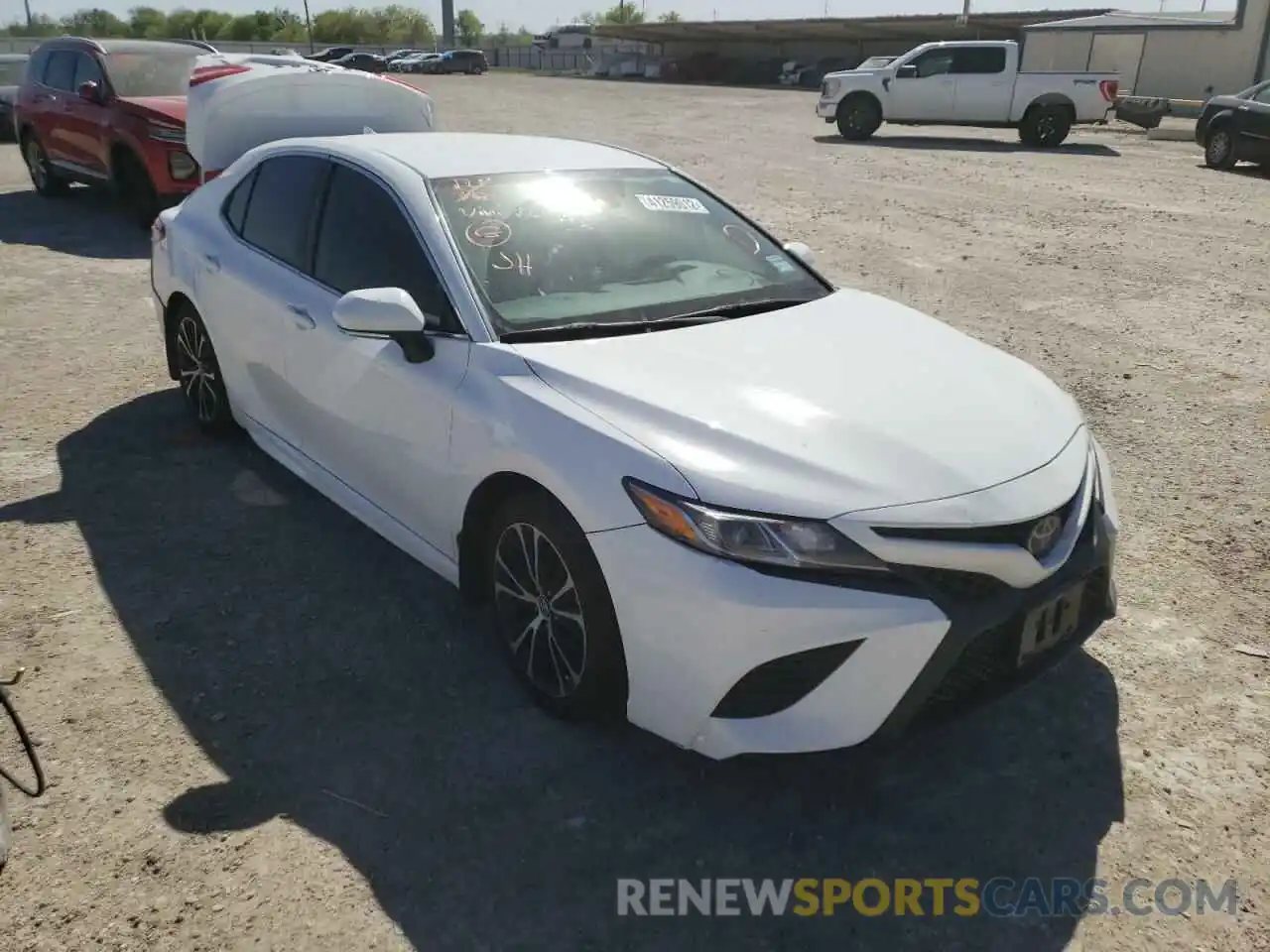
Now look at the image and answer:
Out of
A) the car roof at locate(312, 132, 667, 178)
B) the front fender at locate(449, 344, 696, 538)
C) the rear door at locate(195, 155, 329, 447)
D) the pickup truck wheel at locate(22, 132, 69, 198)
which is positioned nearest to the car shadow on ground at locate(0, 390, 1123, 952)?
the front fender at locate(449, 344, 696, 538)

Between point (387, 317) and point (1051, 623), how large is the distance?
6.87 feet

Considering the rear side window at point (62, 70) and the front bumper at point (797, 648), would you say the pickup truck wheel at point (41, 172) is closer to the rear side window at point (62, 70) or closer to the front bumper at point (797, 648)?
the rear side window at point (62, 70)

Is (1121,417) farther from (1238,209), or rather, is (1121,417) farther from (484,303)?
(1238,209)

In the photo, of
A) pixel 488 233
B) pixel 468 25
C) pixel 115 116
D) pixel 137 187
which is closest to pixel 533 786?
pixel 488 233

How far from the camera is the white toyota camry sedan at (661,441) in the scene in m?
2.48

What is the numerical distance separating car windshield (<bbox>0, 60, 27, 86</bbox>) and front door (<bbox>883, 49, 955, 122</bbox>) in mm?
16286

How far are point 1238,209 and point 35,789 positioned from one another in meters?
13.6

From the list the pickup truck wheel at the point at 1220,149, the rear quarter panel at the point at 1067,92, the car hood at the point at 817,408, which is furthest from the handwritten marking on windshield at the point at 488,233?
the rear quarter panel at the point at 1067,92

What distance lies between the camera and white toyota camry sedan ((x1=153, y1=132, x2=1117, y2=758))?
2.48 meters

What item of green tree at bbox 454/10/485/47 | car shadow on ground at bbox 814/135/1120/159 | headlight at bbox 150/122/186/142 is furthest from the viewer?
green tree at bbox 454/10/485/47

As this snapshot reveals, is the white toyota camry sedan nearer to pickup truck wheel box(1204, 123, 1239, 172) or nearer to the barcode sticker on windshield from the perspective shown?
the barcode sticker on windshield

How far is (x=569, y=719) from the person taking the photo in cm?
305

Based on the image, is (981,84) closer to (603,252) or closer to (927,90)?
(927,90)

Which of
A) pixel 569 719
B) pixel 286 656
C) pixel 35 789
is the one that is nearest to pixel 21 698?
pixel 35 789
